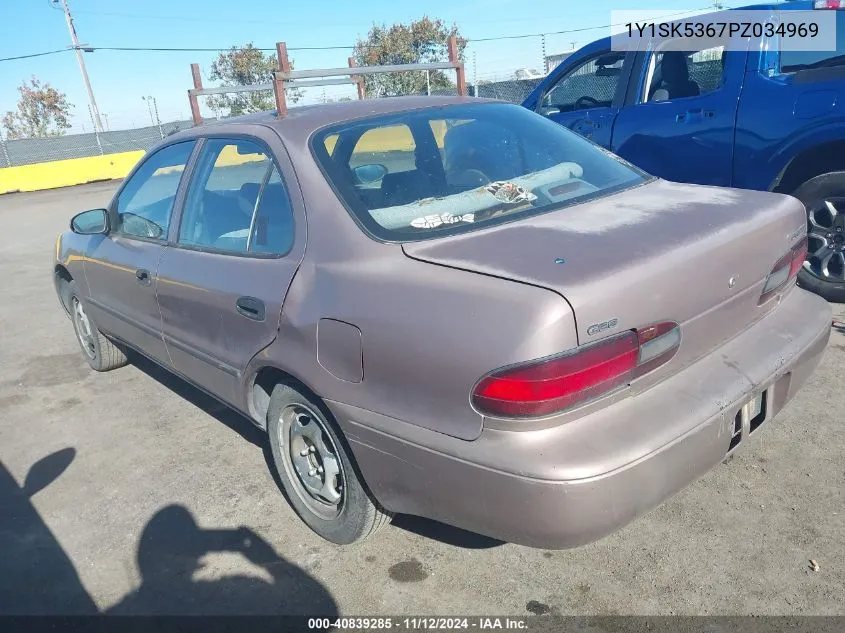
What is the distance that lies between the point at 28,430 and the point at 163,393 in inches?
31.6

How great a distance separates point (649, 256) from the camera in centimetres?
212

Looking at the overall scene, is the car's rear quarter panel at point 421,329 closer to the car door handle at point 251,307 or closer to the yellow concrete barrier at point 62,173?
the car door handle at point 251,307

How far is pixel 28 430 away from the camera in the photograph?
422cm

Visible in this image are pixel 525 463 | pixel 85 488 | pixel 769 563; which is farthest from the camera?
pixel 85 488

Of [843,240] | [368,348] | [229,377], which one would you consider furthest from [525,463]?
[843,240]

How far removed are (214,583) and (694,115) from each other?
4.48 meters

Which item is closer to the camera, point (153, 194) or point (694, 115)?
point (153, 194)

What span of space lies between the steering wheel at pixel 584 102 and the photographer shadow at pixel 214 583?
182 inches

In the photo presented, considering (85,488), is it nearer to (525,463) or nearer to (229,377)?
(229,377)

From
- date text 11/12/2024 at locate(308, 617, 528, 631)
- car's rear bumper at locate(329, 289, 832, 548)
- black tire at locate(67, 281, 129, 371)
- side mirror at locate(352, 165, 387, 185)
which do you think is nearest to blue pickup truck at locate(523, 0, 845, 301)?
car's rear bumper at locate(329, 289, 832, 548)

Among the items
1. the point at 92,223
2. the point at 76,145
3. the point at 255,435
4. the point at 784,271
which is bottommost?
Answer: the point at 255,435

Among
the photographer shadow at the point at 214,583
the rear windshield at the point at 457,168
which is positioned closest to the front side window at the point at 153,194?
the rear windshield at the point at 457,168

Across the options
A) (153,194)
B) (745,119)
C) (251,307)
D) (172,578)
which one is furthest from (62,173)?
(172,578)

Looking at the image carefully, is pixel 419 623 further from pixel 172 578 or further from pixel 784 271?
pixel 784 271
